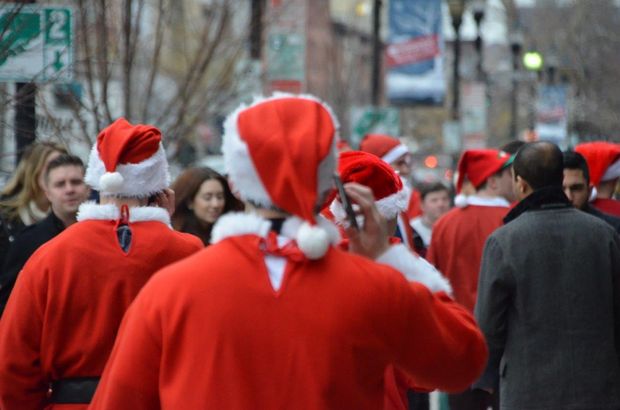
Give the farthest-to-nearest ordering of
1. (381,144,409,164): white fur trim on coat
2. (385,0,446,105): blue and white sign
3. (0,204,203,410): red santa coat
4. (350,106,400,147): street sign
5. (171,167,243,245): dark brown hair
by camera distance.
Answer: (385,0,446,105): blue and white sign, (350,106,400,147): street sign, (381,144,409,164): white fur trim on coat, (171,167,243,245): dark brown hair, (0,204,203,410): red santa coat

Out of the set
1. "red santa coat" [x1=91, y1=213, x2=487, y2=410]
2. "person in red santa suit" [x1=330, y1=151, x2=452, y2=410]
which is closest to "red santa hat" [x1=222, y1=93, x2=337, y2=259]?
"red santa coat" [x1=91, y1=213, x2=487, y2=410]

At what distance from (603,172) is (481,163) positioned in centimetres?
97

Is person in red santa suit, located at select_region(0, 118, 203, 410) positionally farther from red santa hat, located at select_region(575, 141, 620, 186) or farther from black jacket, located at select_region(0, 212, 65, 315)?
red santa hat, located at select_region(575, 141, 620, 186)

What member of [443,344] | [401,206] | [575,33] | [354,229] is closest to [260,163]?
[354,229]

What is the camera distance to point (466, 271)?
1020 centimetres

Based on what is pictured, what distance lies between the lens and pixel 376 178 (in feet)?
20.3

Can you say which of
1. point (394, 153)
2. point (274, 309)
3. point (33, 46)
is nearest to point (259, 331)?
point (274, 309)

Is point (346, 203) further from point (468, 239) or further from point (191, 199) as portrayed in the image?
point (468, 239)

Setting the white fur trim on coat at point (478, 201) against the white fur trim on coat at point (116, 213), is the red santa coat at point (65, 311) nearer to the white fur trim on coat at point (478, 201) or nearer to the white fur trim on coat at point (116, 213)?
the white fur trim on coat at point (116, 213)

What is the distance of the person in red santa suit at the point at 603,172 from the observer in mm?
9625

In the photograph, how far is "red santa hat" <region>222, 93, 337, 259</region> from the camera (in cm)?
381

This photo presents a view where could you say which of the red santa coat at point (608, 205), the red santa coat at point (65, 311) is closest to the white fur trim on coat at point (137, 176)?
the red santa coat at point (65, 311)

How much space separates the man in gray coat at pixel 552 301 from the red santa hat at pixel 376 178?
3.51 ft

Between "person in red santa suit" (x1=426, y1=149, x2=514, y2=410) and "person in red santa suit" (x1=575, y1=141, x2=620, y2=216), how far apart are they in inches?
26.8
